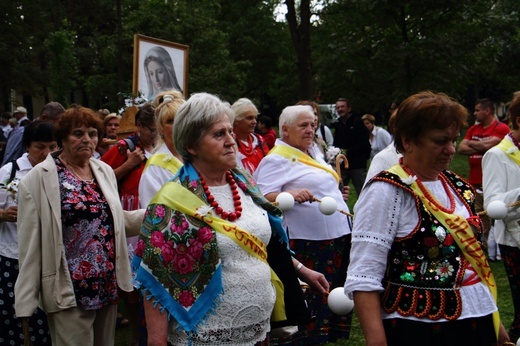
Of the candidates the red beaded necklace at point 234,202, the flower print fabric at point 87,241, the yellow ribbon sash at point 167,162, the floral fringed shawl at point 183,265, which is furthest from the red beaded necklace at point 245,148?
the floral fringed shawl at point 183,265

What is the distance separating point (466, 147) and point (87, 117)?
23.1ft

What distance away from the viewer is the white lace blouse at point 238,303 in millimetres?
→ 3461

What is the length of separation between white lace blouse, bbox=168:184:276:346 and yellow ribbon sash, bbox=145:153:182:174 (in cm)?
209

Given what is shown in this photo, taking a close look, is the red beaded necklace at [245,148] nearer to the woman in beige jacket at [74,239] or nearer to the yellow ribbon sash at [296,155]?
the yellow ribbon sash at [296,155]

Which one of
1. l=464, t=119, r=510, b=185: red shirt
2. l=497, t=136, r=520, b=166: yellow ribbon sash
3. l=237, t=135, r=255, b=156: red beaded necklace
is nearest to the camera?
l=497, t=136, r=520, b=166: yellow ribbon sash

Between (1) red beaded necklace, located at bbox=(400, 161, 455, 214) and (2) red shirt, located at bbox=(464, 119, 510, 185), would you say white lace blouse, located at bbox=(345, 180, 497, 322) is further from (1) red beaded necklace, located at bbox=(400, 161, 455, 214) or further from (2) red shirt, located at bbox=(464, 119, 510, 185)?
(2) red shirt, located at bbox=(464, 119, 510, 185)

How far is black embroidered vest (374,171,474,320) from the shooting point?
3.11 meters

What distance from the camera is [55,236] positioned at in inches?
181

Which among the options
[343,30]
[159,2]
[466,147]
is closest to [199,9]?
[159,2]

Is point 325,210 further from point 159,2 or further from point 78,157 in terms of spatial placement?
point 159,2

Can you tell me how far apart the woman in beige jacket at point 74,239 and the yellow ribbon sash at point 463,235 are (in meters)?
2.36

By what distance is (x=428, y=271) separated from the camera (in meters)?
3.12

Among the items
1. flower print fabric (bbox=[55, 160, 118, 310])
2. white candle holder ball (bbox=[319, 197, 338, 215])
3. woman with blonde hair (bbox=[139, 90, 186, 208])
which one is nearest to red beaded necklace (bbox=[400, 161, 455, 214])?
flower print fabric (bbox=[55, 160, 118, 310])

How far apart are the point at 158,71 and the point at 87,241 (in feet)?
17.9
